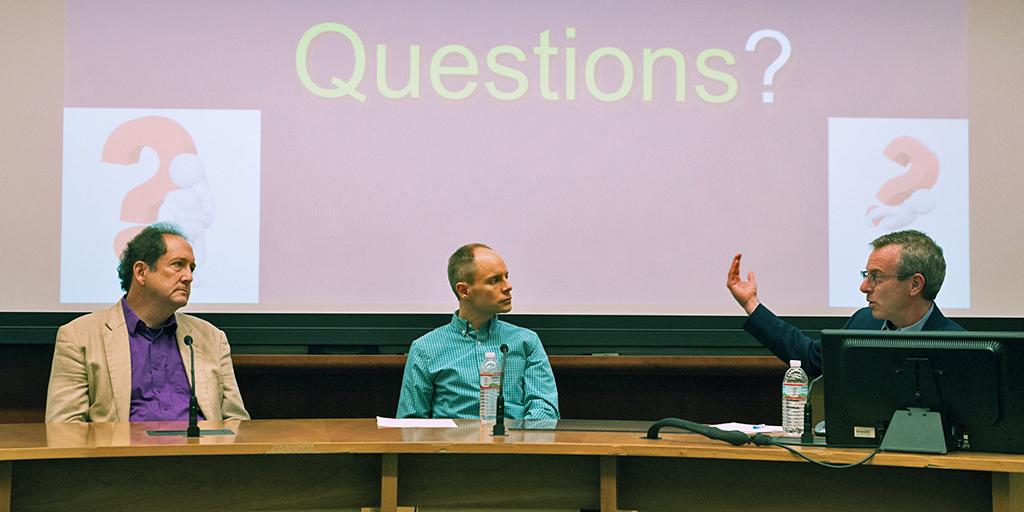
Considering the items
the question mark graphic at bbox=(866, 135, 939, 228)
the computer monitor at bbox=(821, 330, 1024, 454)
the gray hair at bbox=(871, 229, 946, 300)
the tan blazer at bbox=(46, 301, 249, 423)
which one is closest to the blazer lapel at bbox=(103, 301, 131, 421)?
the tan blazer at bbox=(46, 301, 249, 423)

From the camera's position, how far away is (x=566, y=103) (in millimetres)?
4172

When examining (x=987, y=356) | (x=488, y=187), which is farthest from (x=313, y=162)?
(x=987, y=356)

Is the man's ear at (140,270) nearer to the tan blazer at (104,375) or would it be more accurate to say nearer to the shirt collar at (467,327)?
the tan blazer at (104,375)

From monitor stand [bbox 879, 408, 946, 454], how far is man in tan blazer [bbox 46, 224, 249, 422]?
1.93m

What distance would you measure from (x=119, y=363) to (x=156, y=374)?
13cm

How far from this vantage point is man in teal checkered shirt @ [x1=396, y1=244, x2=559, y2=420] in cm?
352

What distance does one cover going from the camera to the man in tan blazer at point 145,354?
10.7 feet

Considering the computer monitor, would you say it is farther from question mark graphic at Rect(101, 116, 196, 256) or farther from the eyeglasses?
question mark graphic at Rect(101, 116, 196, 256)

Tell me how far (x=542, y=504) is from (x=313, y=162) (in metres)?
2.03

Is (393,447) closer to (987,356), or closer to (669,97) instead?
(987,356)

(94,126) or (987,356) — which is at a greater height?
(94,126)

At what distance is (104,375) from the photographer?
10.8ft

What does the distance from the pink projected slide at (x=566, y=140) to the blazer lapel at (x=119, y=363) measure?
0.79m

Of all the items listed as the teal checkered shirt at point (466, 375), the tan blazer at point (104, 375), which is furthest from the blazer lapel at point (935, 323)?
the tan blazer at point (104, 375)
